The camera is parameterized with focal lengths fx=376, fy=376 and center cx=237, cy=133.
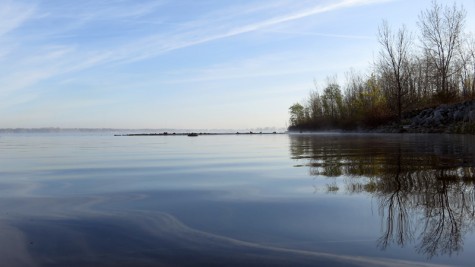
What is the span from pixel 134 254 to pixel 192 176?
188 inches

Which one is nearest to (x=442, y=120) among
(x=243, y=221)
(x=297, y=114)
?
(x=243, y=221)

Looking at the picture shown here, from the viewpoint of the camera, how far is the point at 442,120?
38688mm

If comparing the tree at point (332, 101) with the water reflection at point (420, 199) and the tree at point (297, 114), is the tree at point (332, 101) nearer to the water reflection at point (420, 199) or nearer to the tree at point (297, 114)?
the tree at point (297, 114)

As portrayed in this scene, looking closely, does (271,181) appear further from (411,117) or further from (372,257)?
(411,117)

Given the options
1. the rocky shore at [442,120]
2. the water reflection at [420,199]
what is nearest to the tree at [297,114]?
the rocky shore at [442,120]

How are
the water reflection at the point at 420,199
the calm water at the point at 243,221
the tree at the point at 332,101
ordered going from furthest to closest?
the tree at the point at 332,101
the water reflection at the point at 420,199
the calm water at the point at 243,221

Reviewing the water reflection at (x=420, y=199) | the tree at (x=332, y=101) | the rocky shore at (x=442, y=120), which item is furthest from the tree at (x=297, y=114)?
the water reflection at (x=420, y=199)

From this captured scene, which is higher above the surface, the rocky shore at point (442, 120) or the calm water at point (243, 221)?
the rocky shore at point (442, 120)

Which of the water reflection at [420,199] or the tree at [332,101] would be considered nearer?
the water reflection at [420,199]

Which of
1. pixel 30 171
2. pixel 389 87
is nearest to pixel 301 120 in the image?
pixel 389 87

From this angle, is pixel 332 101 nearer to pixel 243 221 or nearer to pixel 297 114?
pixel 297 114

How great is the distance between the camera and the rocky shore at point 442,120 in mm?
33259

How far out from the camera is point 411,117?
158ft

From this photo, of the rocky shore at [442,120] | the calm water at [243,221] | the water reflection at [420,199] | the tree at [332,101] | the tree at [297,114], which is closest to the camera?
the calm water at [243,221]
